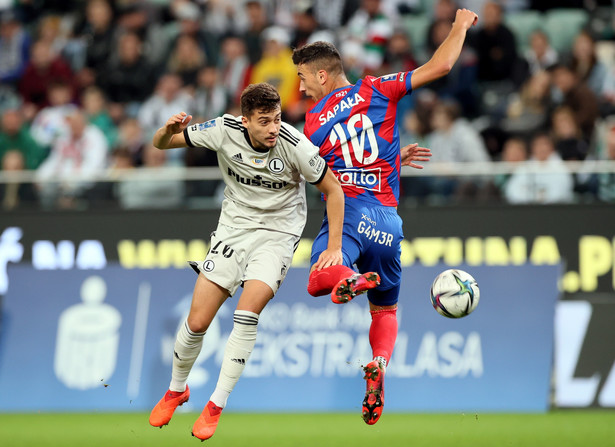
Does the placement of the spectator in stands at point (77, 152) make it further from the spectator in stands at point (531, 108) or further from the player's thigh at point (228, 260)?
the player's thigh at point (228, 260)

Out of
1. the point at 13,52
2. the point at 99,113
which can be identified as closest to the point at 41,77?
the point at 13,52

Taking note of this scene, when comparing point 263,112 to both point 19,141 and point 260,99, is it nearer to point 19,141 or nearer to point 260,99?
point 260,99

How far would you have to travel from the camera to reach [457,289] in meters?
7.36

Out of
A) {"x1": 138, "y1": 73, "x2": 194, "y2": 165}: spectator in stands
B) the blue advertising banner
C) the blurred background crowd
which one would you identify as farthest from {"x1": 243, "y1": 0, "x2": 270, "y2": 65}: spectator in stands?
the blue advertising banner

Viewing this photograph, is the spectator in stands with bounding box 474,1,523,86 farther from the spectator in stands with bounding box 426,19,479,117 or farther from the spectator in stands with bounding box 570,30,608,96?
the spectator in stands with bounding box 570,30,608,96

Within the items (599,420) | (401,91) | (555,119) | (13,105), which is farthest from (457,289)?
(13,105)

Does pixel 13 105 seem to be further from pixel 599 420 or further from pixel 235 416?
pixel 599 420

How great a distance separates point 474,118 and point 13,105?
662 cm

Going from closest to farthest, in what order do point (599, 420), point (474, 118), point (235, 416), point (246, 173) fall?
point (246, 173) < point (599, 420) < point (235, 416) < point (474, 118)

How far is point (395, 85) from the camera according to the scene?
7391 millimetres

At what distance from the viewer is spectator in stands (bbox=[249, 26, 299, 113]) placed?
43.5ft

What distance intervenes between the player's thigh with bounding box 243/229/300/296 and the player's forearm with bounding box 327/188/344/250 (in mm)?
438

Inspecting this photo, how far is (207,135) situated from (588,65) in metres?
7.35

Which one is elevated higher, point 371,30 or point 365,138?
point 371,30
